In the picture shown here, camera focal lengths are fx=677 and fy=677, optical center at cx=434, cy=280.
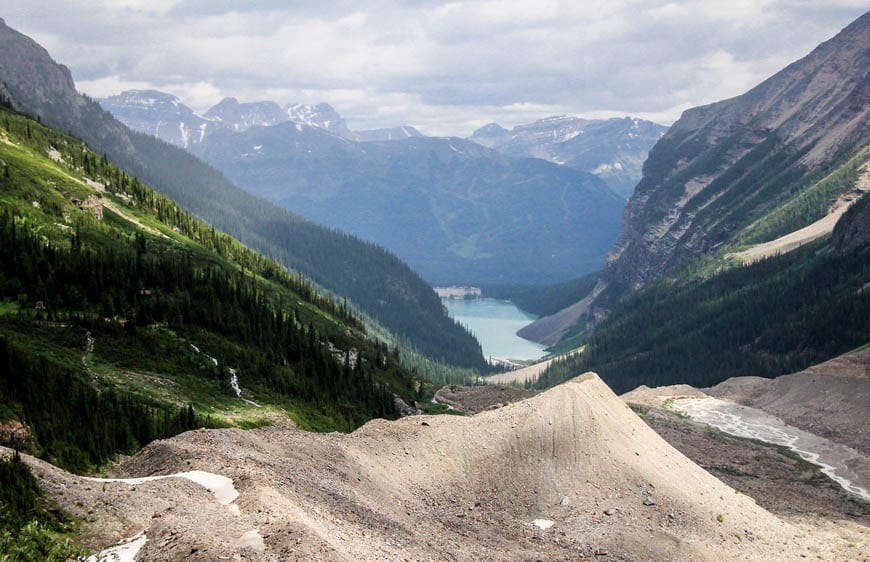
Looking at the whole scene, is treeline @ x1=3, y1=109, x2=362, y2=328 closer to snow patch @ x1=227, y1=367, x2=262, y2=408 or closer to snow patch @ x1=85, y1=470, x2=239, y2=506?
snow patch @ x1=227, y1=367, x2=262, y2=408

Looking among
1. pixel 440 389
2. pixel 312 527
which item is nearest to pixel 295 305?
pixel 440 389

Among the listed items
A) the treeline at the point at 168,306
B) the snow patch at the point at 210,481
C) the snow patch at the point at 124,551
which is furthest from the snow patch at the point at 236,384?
the snow patch at the point at 124,551

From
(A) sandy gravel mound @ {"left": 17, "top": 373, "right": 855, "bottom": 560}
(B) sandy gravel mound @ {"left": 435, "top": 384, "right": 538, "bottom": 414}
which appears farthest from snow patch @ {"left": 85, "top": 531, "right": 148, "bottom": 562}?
(B) sandy gravel mound @ {"left": 435, "top": 384, "right": 538, "bottom": 414}

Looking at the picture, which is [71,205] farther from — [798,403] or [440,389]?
[798,403]

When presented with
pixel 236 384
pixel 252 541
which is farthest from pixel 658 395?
pixel 252 541

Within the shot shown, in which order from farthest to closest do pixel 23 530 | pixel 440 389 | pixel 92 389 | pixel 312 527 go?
pixel 440 389, pixel 92 389, pixel 312 527, pixel 23 530
